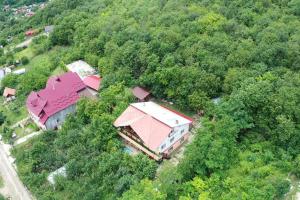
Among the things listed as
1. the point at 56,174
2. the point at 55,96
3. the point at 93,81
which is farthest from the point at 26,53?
the point at 56,174

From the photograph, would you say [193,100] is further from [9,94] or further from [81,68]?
[9,94]

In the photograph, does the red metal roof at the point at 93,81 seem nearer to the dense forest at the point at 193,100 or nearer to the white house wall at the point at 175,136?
the dense forest at the point at 193,100

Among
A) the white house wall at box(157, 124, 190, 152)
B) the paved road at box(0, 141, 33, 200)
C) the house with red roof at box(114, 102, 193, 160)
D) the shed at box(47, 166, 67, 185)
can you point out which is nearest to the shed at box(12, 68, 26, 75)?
the paved road at box(0, 141, 33, 200)

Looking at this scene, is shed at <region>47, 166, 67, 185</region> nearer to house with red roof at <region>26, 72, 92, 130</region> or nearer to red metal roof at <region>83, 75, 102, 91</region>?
house with red roof at <region>26, 72, 92, 130</region>

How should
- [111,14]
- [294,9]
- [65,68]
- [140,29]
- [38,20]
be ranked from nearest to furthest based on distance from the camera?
[294,9]
[140,29]
[65,68]
[111,14]
[38,20]

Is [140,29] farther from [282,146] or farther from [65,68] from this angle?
[282,146]

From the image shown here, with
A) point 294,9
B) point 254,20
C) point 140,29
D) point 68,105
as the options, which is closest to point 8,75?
point 68,105

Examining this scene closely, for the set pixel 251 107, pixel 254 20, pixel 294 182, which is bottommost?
pixel 294 182
